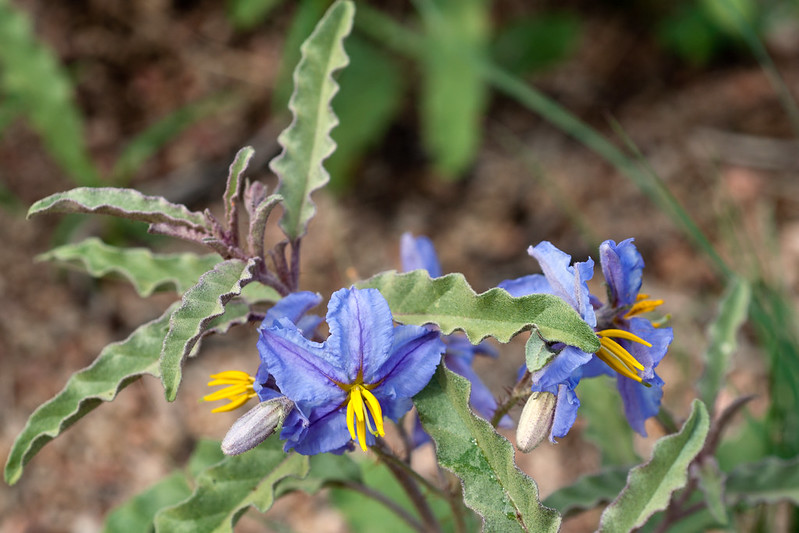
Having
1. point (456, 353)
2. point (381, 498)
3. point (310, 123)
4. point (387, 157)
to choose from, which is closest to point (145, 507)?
point (381, 498)

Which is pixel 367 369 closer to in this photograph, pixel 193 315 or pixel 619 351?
pixel 193 315

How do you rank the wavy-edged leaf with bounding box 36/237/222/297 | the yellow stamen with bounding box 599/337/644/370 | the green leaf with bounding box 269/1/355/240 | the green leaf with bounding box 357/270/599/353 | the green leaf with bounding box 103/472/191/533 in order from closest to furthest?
the green leaf with bounding box 357/270/599/353, the yellow stamen with bounding box 599/337/644/370, the green leaf with bounding box 269/1/355/240, the wavy-edged leaf with bounding box 36/237/222/297, the green leaf with bounding box 103/472/191/533

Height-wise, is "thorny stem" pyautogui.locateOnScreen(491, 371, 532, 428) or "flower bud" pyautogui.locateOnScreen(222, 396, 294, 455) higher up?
"flower bud" pyautogui.locateOnScreen(222, 396, 294, 455)

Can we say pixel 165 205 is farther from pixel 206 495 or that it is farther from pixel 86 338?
pixel 86 338

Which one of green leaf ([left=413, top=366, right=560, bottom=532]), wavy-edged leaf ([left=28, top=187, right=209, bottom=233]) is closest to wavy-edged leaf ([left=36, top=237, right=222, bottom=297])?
wavy-edged leaf ([left=28, top=187, right=209, bottom=233])

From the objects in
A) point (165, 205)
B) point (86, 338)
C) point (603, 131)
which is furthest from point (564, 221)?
point (165, 205)

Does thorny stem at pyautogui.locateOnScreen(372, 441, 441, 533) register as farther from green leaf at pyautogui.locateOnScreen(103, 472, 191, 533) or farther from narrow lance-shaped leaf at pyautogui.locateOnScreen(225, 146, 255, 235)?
green leaf at pyautogui.locateOnScreen(103, 472, 191, 533)

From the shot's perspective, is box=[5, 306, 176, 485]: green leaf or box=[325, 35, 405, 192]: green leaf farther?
box=[325, 35, 405, 192]: green leaf

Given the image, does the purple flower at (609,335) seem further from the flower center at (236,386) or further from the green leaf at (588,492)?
the flower center at (236,386)

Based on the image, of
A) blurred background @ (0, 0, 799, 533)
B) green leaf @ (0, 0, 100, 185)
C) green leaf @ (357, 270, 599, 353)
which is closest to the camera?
green leaf @ (357, 270, 599, 353)
